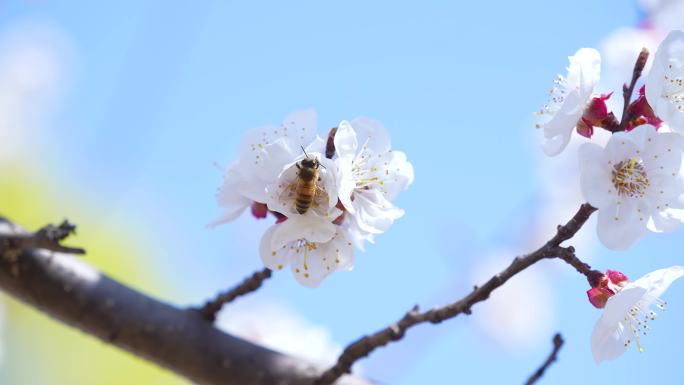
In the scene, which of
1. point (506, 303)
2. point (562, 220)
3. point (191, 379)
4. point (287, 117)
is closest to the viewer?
point (287, 117)

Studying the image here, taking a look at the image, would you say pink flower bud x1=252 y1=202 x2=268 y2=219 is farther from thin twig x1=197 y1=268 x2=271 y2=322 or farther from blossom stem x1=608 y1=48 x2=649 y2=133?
blossom stem x1=608 y1=48 x2=649 y2=133

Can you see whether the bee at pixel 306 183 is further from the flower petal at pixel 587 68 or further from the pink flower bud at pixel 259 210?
the flower petal at pixel 587 68

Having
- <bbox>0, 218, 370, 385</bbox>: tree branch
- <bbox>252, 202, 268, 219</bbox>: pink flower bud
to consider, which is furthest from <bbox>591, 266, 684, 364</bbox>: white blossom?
<bbox>252, 202, 268, 219</bbox>: pink flower bud

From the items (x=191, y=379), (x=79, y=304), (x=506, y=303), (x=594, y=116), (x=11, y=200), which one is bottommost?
(x=191, y=379)

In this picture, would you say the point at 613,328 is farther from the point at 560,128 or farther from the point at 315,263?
the point at 315,263

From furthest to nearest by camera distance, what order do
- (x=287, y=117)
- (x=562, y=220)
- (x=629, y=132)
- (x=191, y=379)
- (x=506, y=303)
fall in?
1. (x=506, y=303)
2. (x=562, y=220)
3. (x=191, y=379)
4. (x=287, y=117)
5. (x=629, y=132)

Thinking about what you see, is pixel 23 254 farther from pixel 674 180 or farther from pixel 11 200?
pixel 11 200

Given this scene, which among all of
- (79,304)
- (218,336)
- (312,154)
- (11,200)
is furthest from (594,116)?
(11,200)
